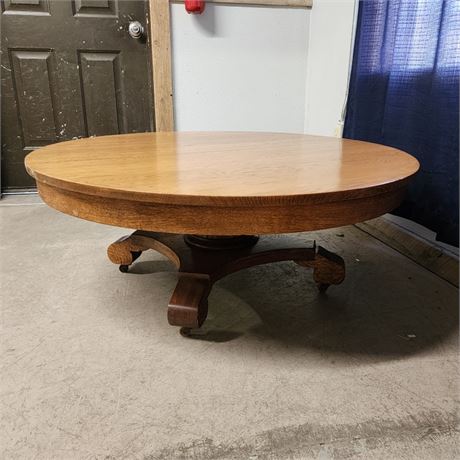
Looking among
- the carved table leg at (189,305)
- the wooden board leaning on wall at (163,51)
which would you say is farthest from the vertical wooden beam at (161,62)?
the carved table leg at (189,305)

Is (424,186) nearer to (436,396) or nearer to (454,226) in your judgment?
(454,226)

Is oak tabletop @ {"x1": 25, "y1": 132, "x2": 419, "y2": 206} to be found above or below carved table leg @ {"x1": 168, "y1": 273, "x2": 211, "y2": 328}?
above

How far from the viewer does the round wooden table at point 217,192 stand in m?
0.73

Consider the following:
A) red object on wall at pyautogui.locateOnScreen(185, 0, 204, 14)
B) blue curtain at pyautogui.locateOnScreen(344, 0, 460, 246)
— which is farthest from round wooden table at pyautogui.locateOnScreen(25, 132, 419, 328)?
red object on wall at pyautogui.locateOnScreen(185, 0, 204, 14)

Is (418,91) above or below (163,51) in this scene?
below

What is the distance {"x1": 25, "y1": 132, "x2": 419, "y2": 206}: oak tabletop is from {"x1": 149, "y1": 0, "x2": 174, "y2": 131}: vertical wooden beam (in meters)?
1.26

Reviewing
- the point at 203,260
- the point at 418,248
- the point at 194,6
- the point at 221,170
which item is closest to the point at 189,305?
the point at 203,260

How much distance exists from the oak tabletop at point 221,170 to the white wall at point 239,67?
4.36 feet

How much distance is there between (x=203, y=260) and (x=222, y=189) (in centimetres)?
46

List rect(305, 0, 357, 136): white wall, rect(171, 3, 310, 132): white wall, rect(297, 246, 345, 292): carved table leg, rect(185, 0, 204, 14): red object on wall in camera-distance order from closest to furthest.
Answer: rect(297, 246, 345, 292): carved table leg
rect(305, 0, 357, 136): white wall
rect(185, 0, 204, 14): red object on wall
rect(171, 3, 310, 132): white wall

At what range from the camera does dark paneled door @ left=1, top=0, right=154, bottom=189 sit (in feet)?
7.67

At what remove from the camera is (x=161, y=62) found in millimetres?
2395

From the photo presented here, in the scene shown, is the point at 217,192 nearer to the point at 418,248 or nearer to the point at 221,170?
the point at 221,170

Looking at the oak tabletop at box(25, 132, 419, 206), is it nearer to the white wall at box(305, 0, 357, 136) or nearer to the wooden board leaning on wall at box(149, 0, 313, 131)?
the white wall at box(305, 0, 357, 136)
